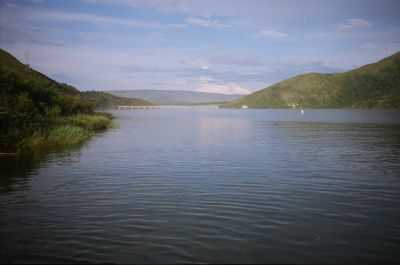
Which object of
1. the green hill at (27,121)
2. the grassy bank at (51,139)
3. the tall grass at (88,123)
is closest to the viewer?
the green hill at (27,121)

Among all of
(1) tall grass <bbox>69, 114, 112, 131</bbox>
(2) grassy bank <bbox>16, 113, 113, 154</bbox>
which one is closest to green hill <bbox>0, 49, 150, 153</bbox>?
(2) grassy bank <bbox>16, 113, 113, 154</bbox>

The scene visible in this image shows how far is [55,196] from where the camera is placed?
1912cm

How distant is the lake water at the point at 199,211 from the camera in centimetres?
1180

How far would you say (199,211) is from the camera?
54.0 feet

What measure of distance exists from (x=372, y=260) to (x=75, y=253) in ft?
30.0

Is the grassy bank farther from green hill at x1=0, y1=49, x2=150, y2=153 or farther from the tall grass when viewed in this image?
the tall grass

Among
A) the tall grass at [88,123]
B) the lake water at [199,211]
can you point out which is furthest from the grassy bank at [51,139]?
the lake water at [199,211]

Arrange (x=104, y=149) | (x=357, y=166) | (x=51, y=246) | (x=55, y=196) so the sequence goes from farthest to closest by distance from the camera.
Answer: (x=104, y=149), (x=357, y=166), (x=55, y=196), (x=51, y=246)

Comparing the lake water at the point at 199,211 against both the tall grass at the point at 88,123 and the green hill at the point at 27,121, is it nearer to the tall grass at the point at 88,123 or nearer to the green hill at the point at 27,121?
the green hill at the point at 27,121

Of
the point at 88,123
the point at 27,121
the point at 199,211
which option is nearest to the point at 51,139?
the point at 27,121

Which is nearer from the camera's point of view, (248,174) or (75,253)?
(75,253)

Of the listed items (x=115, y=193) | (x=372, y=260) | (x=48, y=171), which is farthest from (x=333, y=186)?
(x=48, y=171)

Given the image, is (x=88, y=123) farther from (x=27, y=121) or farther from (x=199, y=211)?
(x=199, y=211)

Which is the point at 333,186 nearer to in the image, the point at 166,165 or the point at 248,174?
the point at 248,174
